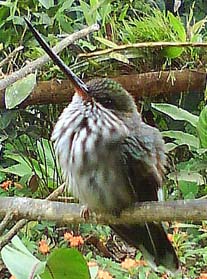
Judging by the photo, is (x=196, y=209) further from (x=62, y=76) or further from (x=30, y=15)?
(x=30, y=15)

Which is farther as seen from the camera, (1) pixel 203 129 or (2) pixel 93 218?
(1) pixel 203 129

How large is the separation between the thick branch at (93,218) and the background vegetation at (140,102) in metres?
0.29

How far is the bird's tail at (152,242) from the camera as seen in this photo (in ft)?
3.59

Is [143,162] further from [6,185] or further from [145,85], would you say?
[6,185]

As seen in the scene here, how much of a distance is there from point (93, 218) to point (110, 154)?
98mm

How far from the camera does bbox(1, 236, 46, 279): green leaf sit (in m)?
0.95

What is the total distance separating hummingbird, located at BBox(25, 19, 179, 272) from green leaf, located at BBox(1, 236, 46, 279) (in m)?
0.12

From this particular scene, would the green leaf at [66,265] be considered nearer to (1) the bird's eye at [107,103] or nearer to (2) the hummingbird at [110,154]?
(2) the hummingbird at [110,154]

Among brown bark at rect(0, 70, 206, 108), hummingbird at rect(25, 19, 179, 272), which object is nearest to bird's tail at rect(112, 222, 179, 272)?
hummingbird at rect(25, 19, 179, 272)

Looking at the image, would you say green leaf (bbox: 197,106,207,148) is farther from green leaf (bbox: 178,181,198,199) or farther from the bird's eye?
green leaf (bbox: 178,181,198,199)

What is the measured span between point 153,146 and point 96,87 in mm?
128

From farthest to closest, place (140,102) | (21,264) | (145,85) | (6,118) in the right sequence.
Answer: (6,118), (140,102), (145,85), (21,264)

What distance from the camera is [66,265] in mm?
987

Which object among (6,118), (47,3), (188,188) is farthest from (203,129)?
(6,118)
